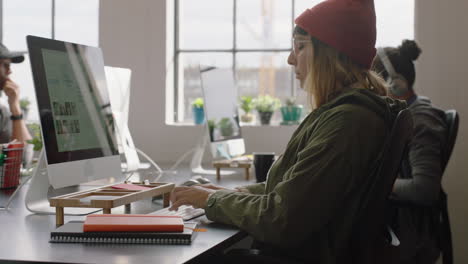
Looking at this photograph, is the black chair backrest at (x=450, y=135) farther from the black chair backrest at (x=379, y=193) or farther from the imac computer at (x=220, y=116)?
the black chair backrest at (x=379, y=193)

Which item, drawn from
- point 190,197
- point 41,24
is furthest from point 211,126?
point 41,24

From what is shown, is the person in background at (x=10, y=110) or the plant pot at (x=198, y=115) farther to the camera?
the plant pot at (x=198, y=115)

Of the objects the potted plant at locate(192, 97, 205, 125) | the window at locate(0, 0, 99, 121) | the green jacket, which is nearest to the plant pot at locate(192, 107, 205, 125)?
the potted plant at locate(192, 97, 205, 125)

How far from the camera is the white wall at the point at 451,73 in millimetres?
3791

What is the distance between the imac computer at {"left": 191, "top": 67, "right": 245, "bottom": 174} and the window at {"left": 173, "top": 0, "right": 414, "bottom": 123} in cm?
92

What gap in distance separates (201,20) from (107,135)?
2.73m

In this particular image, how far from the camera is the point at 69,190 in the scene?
2.28m

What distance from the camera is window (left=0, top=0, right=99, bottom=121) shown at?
187 inches

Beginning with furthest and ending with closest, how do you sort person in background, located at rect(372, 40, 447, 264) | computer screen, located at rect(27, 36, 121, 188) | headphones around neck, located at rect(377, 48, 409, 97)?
headphones around neck, located at rect(377, 48, 409, 97)
person in background, located at rect(372, 40, 447, 264)
computer screen, located at rect(27, 36, 121, 188)

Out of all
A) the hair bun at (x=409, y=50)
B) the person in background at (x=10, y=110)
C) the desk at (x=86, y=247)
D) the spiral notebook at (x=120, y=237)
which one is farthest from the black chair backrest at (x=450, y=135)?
the person in background at (x=10, y=110)

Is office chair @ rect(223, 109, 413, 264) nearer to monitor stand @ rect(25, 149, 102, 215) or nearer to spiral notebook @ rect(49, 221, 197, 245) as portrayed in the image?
spiral notebook @ rect(49, 221, 197, 245)

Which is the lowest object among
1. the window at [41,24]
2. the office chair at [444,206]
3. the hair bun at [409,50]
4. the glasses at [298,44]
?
the office chair at [444,206]

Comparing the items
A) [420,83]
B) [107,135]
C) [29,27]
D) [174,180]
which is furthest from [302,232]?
[29,27]

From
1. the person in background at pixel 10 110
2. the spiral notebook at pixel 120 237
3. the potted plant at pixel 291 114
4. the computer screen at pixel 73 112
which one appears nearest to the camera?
the spiral notebook at pixel 120 237
